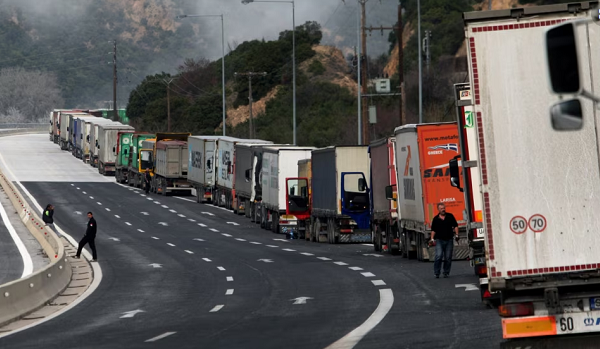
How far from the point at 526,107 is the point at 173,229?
40.5m

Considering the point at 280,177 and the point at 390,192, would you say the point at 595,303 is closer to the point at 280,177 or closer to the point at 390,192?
the point at 390,192

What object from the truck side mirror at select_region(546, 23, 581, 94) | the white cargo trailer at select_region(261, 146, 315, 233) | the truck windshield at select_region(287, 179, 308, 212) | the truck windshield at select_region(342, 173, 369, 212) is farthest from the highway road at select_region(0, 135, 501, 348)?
the truck side mirror at select_region(546, 23, 581, 94)

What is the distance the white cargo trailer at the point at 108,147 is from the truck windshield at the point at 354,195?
50.1m

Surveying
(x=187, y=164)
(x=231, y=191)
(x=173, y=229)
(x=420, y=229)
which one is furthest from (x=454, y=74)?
(x=420, y=229)

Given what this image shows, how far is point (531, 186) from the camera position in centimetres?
1247

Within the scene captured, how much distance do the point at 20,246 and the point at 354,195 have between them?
1332 centimetres

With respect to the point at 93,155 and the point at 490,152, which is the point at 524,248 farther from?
the point at 93,155

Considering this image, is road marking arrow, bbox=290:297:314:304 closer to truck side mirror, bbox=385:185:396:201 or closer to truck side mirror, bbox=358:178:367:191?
truck side mirror, bbox=385:185:396:201

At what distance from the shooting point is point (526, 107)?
1241 cm

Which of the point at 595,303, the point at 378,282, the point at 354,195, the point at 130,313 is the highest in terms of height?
the point at 354,195

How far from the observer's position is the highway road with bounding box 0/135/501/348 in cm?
1733

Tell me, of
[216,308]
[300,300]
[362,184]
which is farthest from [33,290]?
[362,184]

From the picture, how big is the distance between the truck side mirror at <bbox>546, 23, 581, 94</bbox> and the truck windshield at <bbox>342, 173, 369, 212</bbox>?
30.8 metres

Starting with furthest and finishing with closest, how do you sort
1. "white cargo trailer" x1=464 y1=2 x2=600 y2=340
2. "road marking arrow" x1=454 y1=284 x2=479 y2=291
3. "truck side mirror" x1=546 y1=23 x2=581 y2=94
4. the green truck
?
the green truck → "road marking arrow" x1=454 y1=284 x2=479 y2=291 → "white cargo trailer" x1=464 y1=2 x2=600 y2=340 → "truck side mirror" x1=546 y1=23 x2=581 y2=94
